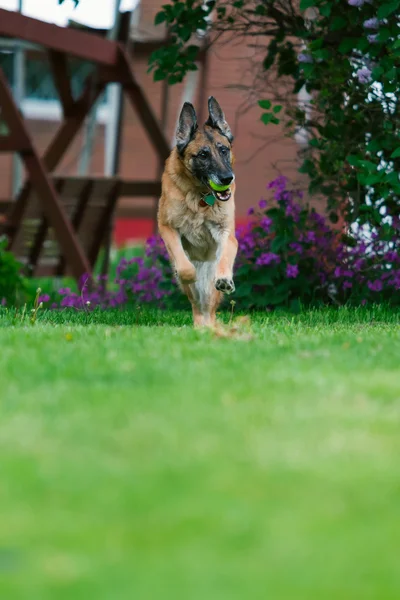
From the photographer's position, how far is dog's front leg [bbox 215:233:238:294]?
618 cm

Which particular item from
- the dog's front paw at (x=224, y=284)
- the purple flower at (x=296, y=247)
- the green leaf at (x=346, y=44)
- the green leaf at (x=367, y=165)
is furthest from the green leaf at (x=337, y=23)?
the dog's front paw at (x=224, y=284)

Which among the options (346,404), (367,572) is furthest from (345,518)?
(346,404)

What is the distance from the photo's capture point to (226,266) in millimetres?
6422

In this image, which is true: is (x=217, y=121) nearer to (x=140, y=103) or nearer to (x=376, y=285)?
(x=376, y=285)

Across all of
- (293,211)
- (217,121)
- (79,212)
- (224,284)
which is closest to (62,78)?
(79,212)

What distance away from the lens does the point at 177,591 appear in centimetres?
209

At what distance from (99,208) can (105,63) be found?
4.42ft

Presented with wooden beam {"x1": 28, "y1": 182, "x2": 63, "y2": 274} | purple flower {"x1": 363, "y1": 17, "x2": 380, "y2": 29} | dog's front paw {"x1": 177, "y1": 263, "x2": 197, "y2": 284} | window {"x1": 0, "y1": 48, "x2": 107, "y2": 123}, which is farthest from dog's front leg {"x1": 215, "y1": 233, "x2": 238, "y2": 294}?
window {"x1": 0, "y1": 48, "x2": 107, "y2": 123}

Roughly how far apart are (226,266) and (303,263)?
224cm

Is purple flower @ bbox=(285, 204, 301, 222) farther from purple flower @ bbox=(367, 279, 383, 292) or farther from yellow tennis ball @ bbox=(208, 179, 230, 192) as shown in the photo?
yellow tennis ball @ bbox=(208, 179, 230, 192)

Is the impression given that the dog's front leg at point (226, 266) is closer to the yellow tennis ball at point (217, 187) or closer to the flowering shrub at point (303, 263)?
the yellow tennis ball at point (217, 187)

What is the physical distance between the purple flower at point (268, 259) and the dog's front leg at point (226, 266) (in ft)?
5.32

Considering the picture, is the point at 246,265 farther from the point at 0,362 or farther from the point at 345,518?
the point at 345,518

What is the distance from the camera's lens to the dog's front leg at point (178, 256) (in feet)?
21.3
